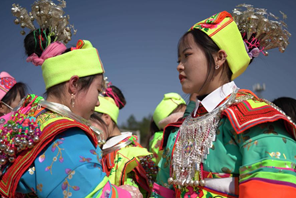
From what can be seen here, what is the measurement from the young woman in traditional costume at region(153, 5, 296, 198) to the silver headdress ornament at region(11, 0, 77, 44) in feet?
3.64

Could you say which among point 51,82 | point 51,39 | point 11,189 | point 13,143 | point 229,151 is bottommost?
point 11,189

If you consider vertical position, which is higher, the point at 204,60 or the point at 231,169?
the point at 204,60

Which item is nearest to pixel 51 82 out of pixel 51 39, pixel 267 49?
pixel 51 39

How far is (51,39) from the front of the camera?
243cm

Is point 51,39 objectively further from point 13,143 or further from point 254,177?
point 254,177

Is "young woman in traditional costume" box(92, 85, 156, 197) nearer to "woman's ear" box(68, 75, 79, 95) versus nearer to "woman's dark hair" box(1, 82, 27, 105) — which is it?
"woman's ear" box(68, 75, 79, 95)

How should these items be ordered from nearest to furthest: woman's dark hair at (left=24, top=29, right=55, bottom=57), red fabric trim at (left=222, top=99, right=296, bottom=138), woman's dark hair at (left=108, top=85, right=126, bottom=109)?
1. red fabric trim at (left=222, top=99, right=296, bottom=138)
2. woman's dark hair at (left=24, top=29, right=55, bottom=57)
3. woman's dark hair at (left=108, top=85, right=126, bottom=109)

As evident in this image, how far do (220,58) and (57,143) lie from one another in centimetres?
125

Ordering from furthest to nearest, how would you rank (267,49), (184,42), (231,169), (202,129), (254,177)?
(267,49) → (184,42) → (202,129) → (231,169) → (254,177)

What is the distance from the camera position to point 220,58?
203cm

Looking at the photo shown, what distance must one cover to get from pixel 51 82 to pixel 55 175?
0.78m

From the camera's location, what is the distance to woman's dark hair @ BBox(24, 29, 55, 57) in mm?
2326

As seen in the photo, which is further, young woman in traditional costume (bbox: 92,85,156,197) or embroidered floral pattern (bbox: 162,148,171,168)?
young woman in traditional costume (bbox: 92,85,156,197)

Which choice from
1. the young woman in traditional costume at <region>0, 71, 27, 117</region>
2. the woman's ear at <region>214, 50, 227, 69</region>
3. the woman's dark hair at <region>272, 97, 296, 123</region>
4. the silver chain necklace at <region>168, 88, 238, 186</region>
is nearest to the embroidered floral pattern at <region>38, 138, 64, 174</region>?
the silver chain necklace at <region>168, 88, 238, 186</region>
